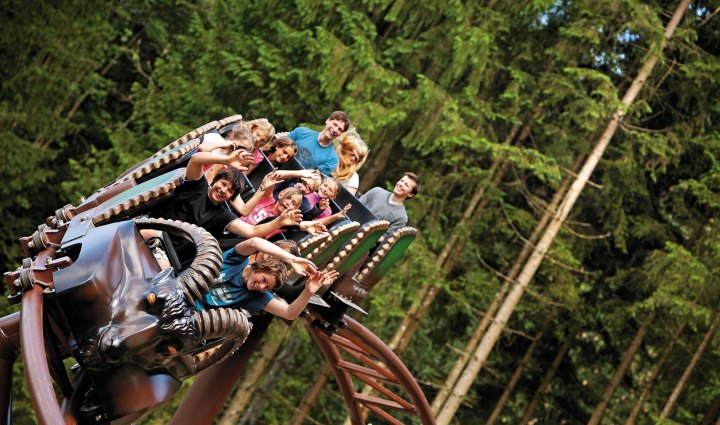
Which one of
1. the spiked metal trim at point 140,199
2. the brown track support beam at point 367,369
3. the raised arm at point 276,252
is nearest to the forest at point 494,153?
the brown track support beam at point 367,369

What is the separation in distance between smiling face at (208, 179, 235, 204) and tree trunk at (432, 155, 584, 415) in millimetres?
10245

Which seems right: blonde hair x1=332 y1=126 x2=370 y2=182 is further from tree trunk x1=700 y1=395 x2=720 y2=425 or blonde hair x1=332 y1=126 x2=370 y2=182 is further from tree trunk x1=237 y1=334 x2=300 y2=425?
tree trunk x1=700 y1=395 x2=720 y2=425

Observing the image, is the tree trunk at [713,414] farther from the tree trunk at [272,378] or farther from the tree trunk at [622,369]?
the tree trunk at [272,378]

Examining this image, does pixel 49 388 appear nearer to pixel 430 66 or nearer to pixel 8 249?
pixel 430 66

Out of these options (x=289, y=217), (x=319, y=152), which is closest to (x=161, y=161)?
(x=289, y=217)

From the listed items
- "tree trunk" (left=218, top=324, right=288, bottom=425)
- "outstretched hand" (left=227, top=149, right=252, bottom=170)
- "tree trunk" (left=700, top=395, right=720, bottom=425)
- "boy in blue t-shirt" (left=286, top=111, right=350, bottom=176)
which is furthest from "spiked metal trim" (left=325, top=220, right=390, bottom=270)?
"tree trunk" (left=700, top=395, right=720, bottom=425)

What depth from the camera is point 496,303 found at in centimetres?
1798

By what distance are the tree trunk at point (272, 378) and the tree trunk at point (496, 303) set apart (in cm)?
Result: 258

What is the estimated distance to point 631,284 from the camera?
18.9 metres

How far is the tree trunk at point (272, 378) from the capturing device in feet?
61.6

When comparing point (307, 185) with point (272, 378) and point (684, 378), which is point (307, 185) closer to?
point (684, 378)

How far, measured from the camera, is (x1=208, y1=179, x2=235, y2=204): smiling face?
679cm

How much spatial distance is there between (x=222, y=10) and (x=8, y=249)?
5912 millimetres

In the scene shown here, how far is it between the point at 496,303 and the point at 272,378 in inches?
158
